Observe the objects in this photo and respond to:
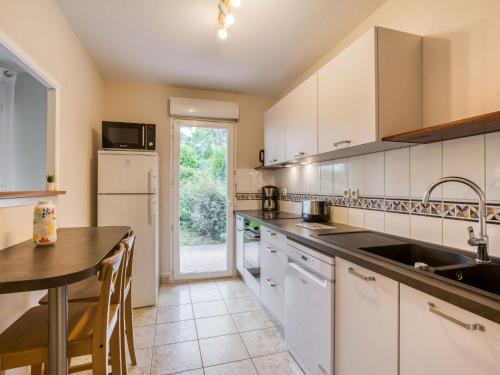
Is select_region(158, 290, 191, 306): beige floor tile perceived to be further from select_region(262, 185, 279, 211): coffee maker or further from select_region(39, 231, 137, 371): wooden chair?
select_region(262, 185, 279, 211): coffee maker

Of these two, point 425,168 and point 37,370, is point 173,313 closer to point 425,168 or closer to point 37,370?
point 37,370

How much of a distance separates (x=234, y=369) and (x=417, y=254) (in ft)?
4.50

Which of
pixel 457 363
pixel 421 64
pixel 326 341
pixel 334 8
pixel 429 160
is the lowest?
pixel 326 341

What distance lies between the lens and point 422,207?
1.54 metres

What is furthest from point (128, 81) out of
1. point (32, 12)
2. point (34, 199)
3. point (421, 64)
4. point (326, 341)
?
point (326, 341)

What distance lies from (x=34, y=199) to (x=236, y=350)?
169 cm

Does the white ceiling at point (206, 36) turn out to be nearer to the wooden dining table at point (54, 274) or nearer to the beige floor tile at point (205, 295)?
the wooden dining table at point (54, 274)

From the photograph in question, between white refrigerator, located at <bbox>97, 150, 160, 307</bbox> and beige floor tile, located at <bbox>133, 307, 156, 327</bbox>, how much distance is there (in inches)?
2.7

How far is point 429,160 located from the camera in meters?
1.51

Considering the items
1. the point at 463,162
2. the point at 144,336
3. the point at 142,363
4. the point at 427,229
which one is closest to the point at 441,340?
the point at 427,229

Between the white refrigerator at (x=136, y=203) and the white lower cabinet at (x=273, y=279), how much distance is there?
114cm

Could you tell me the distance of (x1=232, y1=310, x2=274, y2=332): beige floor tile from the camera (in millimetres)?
2277

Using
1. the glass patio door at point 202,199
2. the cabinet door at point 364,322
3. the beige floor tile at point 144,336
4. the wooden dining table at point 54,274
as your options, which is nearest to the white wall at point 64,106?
the wooden dining table at point 54,274

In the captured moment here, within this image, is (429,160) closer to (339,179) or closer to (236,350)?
Result: (339,179)
